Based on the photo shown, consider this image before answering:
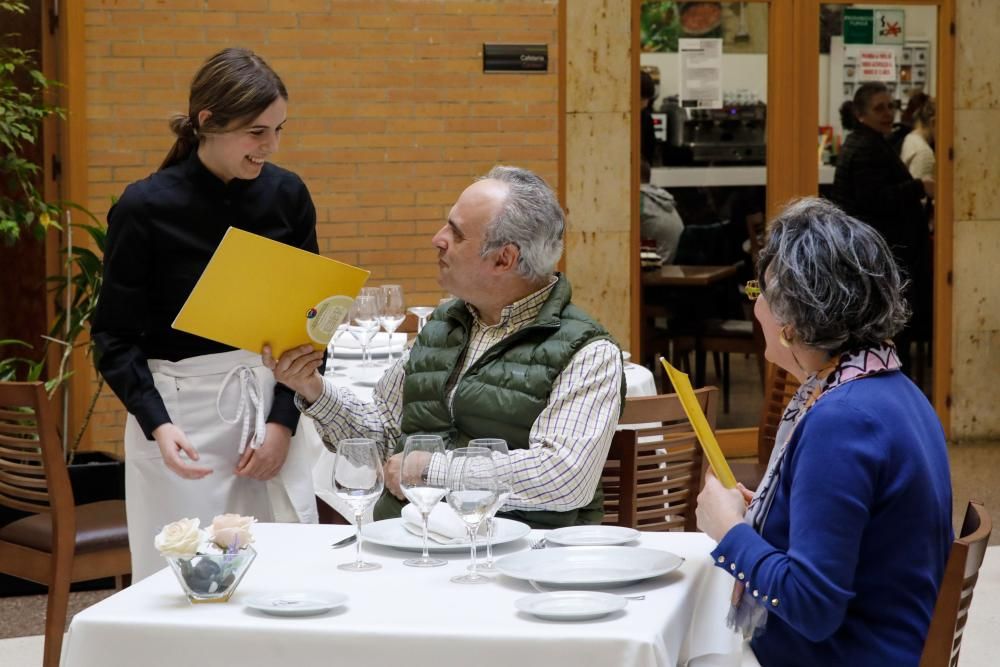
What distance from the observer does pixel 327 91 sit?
24.4ft

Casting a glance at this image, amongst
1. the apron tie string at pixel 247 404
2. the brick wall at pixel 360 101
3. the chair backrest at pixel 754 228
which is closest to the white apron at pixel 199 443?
the apron tie string at pixel 247 404

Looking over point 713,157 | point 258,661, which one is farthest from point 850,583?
point 713,157

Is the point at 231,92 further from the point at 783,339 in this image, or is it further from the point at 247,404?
the point at 783,339

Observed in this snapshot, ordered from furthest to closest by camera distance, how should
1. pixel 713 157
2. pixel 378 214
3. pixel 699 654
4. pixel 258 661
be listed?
pixel 713 157 < pixel 378 214 < pixel 699 654 < pixel 258 661

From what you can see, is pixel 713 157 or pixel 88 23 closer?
pixel 88 23

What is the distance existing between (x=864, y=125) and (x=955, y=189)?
2.10 feet

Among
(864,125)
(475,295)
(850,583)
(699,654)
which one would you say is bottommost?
(699,654)

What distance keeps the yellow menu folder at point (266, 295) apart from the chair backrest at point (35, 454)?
1167mm

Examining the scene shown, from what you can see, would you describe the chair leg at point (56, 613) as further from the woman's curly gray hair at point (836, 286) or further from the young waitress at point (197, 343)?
the woman's curly gray hair at point (836, 286)

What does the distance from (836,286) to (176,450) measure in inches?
65.4

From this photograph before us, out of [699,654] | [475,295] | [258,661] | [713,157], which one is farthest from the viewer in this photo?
[713,157]

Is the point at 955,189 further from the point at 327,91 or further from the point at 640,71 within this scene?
the point at 327,91

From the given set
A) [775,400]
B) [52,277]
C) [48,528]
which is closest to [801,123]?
[775,400]

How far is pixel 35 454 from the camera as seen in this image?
4.30 meters
